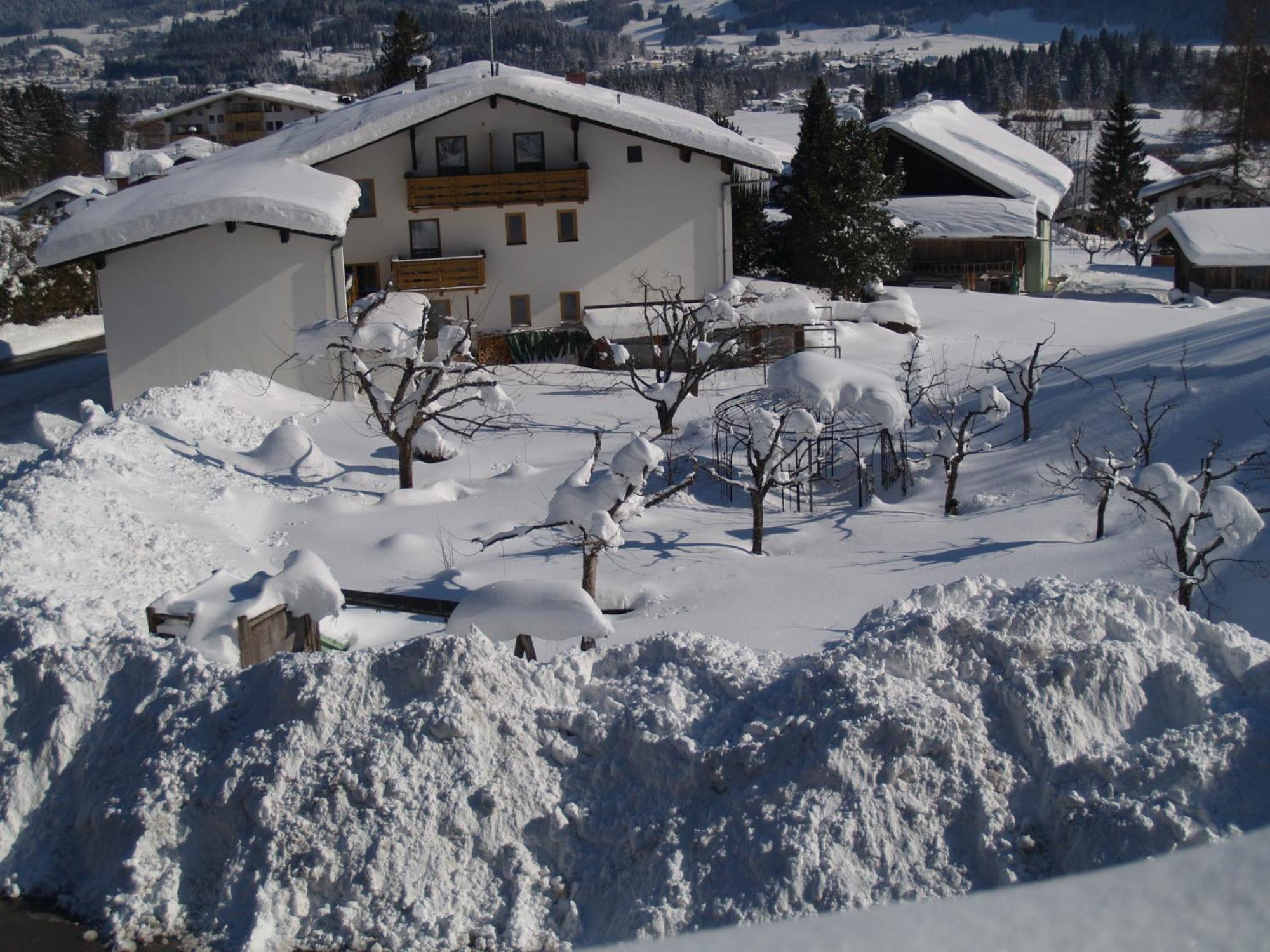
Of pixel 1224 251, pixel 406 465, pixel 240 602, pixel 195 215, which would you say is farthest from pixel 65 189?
pixel 240 602

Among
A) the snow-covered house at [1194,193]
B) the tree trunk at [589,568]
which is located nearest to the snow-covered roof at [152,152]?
the tree trunk at [589,568]

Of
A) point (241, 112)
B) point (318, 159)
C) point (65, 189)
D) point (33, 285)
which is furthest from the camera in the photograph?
point (241, 112)

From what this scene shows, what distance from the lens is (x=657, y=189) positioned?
101ft

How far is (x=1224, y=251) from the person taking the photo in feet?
124

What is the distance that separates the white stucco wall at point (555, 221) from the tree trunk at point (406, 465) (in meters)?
12.9

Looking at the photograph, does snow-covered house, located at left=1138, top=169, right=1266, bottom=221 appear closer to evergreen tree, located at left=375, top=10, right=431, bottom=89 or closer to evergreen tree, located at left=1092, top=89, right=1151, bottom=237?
evergreen tree, located at left=1092, top=89, right=1151, bottom=237

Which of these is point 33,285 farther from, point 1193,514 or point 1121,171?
point 1121,171

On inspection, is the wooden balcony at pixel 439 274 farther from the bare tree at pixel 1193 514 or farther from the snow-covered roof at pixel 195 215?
the bare tree at pixel 1193 514

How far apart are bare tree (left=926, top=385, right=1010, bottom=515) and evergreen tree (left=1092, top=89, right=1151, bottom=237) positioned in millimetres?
41529

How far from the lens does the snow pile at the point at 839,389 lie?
17.8 m

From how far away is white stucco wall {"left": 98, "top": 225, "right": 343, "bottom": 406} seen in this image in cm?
2547

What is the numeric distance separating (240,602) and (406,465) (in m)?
7.78

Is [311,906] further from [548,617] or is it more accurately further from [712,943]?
[712,943]

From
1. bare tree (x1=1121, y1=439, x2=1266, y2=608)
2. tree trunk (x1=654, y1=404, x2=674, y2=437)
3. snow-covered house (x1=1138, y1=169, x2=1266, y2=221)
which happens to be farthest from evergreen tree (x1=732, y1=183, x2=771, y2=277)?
bare tree (x1=1121, y1=439, x2=1266, y2=608)
